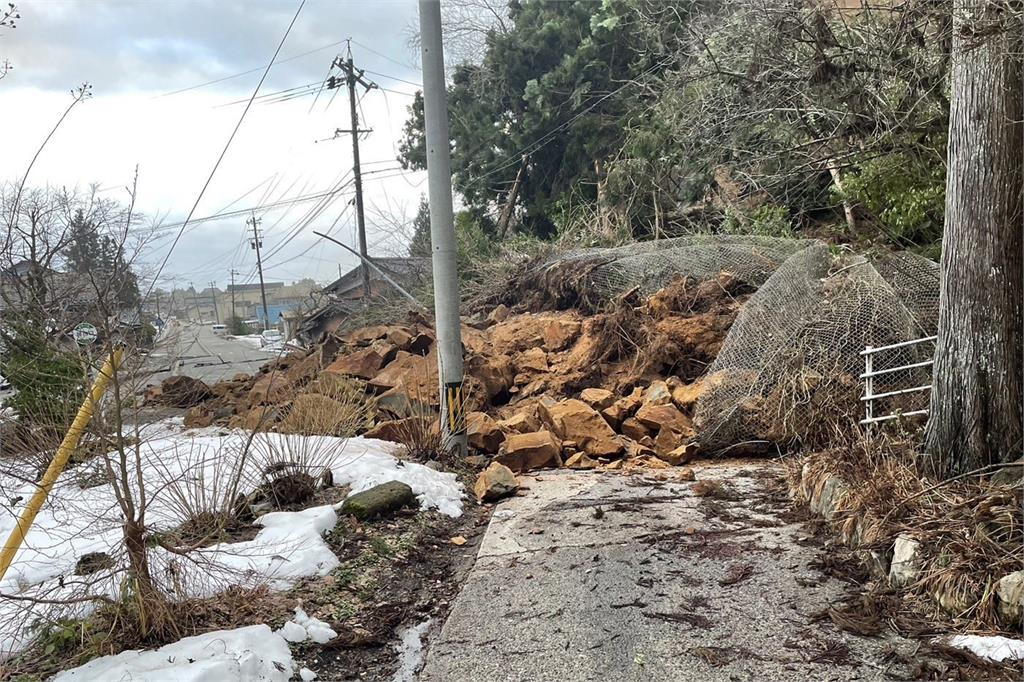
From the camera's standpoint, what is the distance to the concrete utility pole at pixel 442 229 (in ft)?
28.1

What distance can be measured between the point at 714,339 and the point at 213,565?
326 inches

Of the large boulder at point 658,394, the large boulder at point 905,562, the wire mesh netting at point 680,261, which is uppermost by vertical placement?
the wire mesh netting at point 680,261

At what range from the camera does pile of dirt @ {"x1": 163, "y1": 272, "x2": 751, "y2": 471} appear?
8.73m

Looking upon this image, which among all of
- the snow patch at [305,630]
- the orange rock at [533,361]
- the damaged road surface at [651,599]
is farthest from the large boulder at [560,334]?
the snow patch at [305,630]

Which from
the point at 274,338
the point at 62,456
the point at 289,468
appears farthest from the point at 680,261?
the point at 62,456

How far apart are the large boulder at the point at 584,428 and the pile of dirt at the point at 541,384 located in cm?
1

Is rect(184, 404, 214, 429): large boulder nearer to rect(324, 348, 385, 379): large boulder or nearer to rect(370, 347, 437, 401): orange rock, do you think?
rect(324, 348, 385, 379): large boulder

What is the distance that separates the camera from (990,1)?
181 inches

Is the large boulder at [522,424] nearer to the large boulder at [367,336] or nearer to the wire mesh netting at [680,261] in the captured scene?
the wire mesh netting at [680,261]

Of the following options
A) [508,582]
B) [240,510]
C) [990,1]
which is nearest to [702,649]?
[508,582]

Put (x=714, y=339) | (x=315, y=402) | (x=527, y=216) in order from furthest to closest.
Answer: (x=527, y=216)
(x=714, y=339)
(x=315, y=402)

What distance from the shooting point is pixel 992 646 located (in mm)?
3729

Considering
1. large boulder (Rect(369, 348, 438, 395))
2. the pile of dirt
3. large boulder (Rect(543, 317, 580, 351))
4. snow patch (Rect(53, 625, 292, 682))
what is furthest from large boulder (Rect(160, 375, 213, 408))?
snow patch (Rect(53, 625, 292, 682))

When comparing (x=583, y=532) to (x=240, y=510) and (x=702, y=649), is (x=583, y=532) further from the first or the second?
(x=240, y=510)
